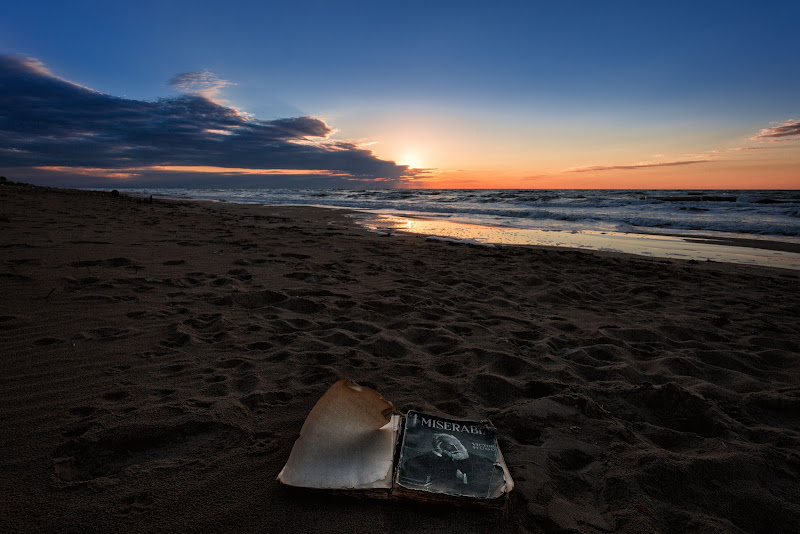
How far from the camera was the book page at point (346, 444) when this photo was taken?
1259mm

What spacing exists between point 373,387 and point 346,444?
0.65m

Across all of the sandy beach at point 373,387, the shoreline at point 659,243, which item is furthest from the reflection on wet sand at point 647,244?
the sandy beach at point 373,387

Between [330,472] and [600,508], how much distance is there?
95cm

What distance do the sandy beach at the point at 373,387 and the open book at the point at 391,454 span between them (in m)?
0.06

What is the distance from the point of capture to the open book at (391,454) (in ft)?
4.08

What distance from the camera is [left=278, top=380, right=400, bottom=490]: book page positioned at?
126 centimetres

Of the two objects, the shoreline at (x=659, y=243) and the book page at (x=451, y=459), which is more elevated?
the shoreline at (x=659, y=243)

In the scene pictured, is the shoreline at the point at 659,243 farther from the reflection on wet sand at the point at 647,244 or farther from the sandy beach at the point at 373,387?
the sandy beach at the point at 373,387

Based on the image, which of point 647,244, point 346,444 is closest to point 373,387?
point 346,444

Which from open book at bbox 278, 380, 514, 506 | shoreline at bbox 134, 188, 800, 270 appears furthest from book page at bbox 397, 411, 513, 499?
shoreline at bbox 134, 188, 800, 270

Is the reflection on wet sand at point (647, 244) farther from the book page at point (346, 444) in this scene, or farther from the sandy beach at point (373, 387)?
the book page at point (346, 444)

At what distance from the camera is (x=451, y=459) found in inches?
55.1

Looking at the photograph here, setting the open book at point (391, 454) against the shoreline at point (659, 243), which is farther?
the shoreline at point (659, 243)

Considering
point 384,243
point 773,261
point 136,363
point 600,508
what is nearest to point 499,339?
point 600,508
